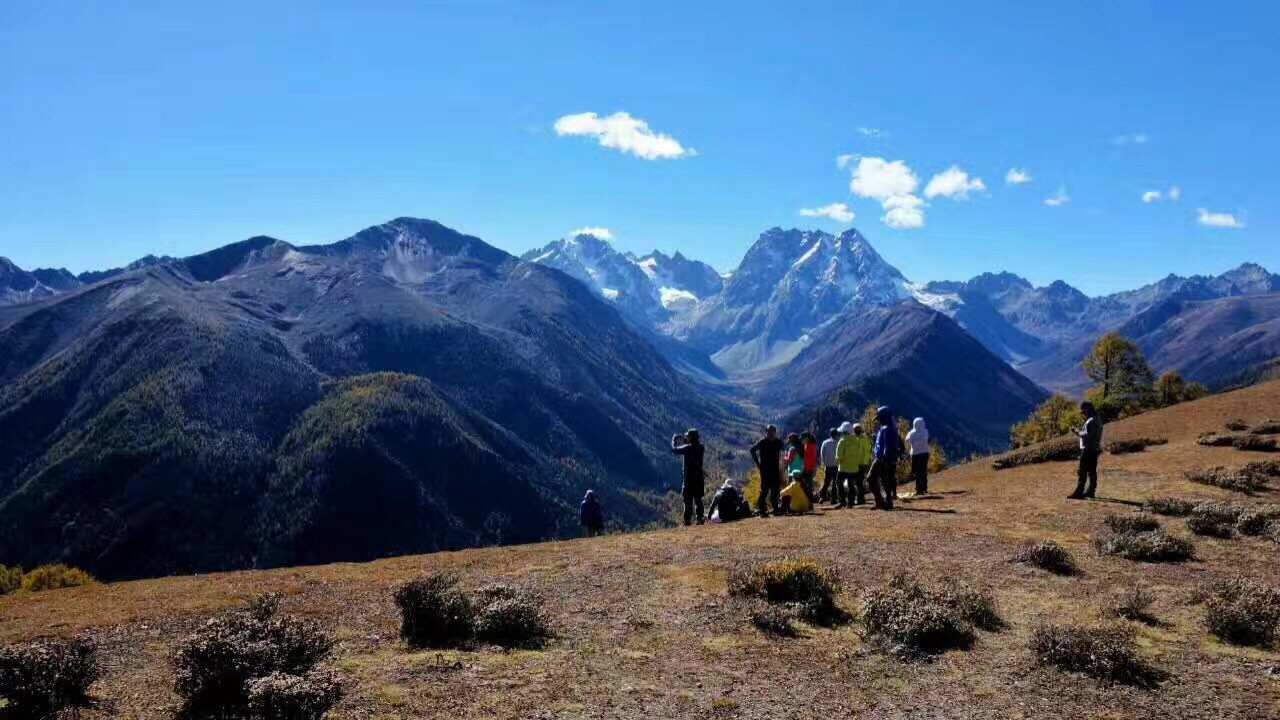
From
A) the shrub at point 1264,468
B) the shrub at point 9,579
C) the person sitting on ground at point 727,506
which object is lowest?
the shrub at point 9,579

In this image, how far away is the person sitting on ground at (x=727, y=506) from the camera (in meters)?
28.7

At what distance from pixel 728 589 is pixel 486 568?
284 inches

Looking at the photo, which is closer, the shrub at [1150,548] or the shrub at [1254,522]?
the shrub at [1150,548]

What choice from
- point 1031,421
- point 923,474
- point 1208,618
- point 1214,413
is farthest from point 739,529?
point 1031,421

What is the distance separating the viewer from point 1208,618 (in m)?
12.4

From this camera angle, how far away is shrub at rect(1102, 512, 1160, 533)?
19.9m

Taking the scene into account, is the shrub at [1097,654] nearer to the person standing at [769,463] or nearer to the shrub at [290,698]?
the shrub at [290,698]

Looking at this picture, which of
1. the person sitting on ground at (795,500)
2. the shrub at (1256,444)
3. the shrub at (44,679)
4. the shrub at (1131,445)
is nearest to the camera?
the shrub at (44,679)

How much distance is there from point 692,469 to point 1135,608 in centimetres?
1679

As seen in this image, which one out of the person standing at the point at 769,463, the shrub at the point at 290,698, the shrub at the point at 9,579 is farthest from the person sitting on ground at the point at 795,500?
the shrub at the point at 9,579

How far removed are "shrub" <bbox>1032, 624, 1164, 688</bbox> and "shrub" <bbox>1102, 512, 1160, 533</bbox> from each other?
9460 millimetres

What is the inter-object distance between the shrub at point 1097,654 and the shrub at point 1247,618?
1.59 meters

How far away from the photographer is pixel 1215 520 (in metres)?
20.3

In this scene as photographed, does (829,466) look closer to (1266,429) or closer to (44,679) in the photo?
(1266,429)
